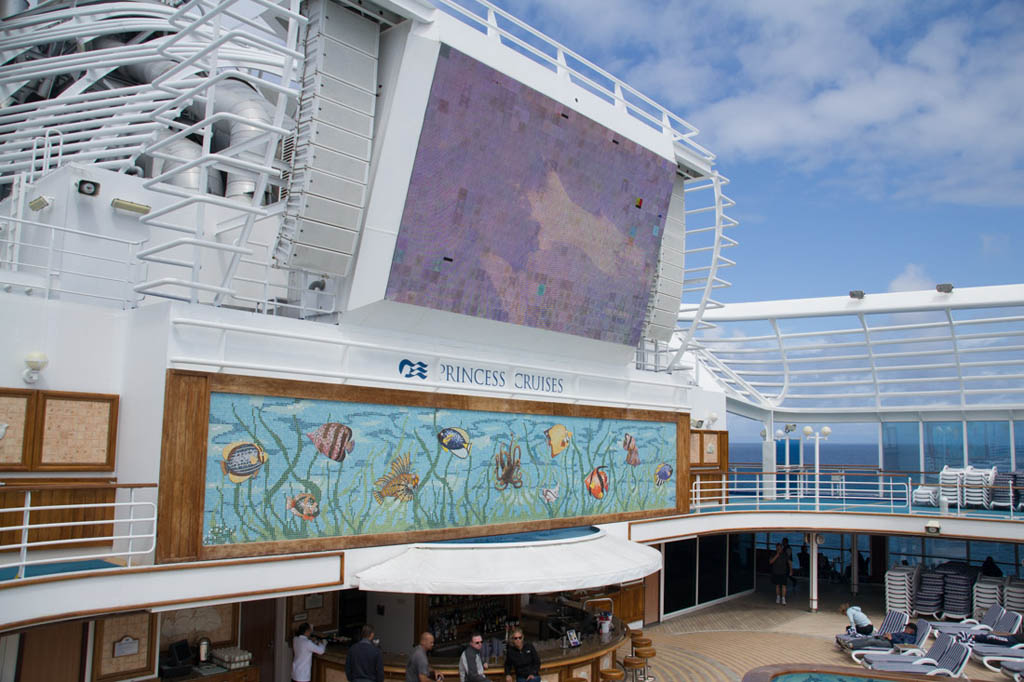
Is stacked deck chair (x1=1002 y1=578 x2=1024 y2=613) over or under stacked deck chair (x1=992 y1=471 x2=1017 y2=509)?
under

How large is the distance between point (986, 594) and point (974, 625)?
1735mm

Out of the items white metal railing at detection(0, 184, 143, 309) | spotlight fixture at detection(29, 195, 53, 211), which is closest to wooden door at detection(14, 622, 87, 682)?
white metal railing at detection(0, 184, 143, 309)

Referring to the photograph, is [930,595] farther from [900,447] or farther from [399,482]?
[399,482]

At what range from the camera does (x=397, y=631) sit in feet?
43.8

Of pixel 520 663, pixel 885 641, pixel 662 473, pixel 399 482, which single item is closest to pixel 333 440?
pixel 399 482

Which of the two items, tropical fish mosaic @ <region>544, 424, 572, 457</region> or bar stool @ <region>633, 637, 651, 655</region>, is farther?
tropical fish mosaic @ <region>544, 424, 572, 457</region>

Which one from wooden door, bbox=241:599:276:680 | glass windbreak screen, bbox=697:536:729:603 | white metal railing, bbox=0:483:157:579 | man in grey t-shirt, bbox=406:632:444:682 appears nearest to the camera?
white metal railing, bbox=0:483:157:579

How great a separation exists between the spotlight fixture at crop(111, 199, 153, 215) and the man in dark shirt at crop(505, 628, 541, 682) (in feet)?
28.8

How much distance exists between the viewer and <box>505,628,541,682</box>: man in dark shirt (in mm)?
11227

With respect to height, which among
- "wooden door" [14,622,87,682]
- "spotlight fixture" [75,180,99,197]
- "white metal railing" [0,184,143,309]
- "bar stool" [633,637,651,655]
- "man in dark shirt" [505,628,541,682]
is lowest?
"bar stool" [633,637,651,655]

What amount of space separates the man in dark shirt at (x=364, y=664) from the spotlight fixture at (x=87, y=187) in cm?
797

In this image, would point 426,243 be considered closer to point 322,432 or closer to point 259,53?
point 322,432

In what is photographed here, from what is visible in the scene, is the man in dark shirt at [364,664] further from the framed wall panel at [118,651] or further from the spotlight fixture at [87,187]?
the spotlight fixture at [87,187]

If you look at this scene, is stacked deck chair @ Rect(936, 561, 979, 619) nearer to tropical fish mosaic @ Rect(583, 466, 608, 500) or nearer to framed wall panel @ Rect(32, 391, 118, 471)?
tropical fish mosaic @ Rect(583, 466, 608, 500)
